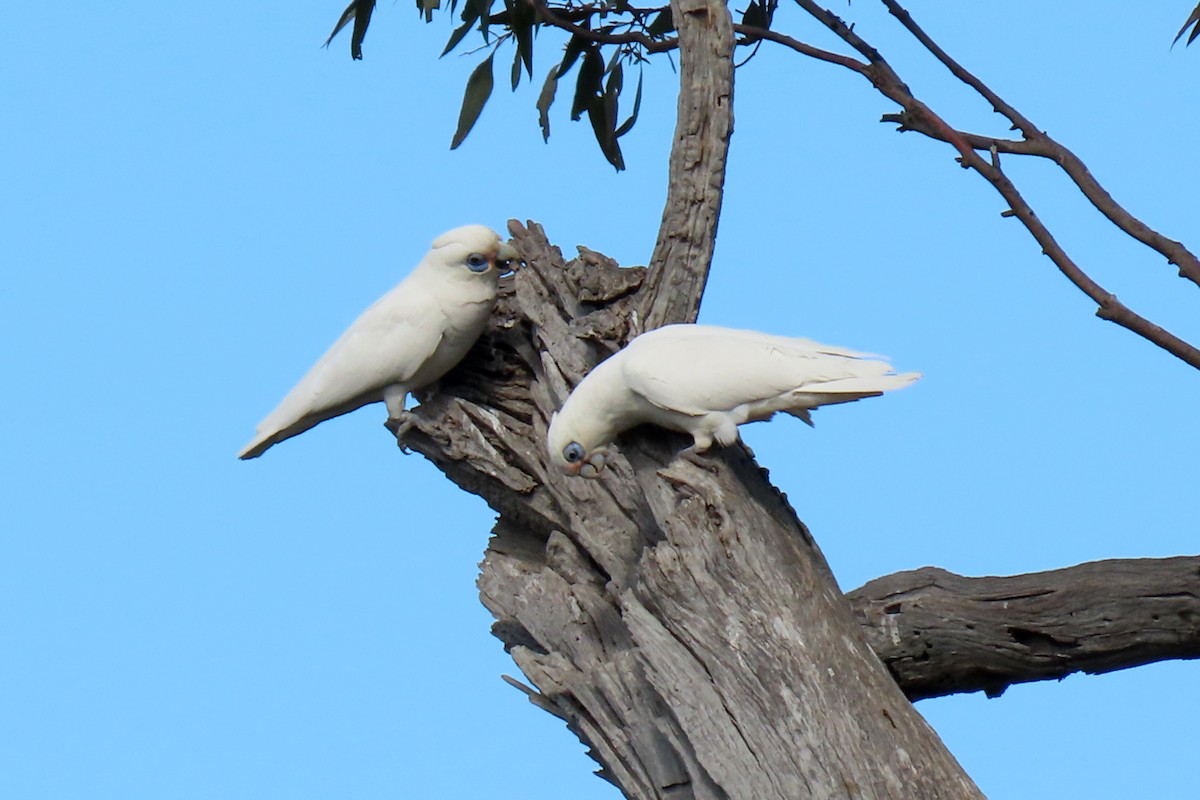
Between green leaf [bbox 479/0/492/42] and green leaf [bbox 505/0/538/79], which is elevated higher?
green leaf [bbox 479/0/492/42]

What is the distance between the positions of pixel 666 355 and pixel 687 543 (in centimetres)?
48

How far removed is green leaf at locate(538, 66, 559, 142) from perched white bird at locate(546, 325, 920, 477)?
158 cm

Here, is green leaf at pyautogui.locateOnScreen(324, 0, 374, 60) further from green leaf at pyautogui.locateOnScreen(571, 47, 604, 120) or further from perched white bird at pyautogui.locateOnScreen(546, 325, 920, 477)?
perched white bird at pyautogui.locateOnScreen(546, 325, 920, 477)

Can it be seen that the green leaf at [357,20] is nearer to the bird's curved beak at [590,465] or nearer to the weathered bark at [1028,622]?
the bird's curved beak at [590,465]

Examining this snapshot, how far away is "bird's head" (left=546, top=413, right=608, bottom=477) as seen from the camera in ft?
12.1

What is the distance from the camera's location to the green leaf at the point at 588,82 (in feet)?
16.6

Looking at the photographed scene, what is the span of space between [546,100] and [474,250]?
3.46 ft

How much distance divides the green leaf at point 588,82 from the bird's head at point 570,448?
1723 millimetres

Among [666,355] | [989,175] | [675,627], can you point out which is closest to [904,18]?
[989,175]

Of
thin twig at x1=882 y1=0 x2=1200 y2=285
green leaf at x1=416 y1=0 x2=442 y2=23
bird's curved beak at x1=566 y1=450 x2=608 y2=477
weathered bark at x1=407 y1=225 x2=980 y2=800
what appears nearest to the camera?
weathered bark at x1=407 y1=225 x2=980 y2=800

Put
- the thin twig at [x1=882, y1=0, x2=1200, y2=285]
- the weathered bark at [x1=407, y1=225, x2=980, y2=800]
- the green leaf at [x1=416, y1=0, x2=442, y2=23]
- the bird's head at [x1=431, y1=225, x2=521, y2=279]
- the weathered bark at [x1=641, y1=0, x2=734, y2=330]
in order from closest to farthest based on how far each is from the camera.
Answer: the weathered bark at [x1=407, y1=225, x2=980, y2=800], the thin twig at [x1=882, y1=0, x2=1200, y2=285], the weathered bark at [x1=641, y1=0, x2=734, y2=330], the bird's head at [x1=431, y1=225, x2=521, y2=279], the green leaf at [x1=416, y1=0, x2=442, y2=23]

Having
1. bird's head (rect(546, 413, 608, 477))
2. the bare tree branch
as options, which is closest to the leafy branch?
the bare tree branch

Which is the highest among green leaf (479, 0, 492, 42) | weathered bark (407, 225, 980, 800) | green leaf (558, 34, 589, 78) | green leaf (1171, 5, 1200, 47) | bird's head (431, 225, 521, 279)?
green leaf (558, 34, 589, 78)

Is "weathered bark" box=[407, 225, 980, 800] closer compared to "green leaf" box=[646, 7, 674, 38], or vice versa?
"weathered bark" box=[407, 225, 980, 800]
